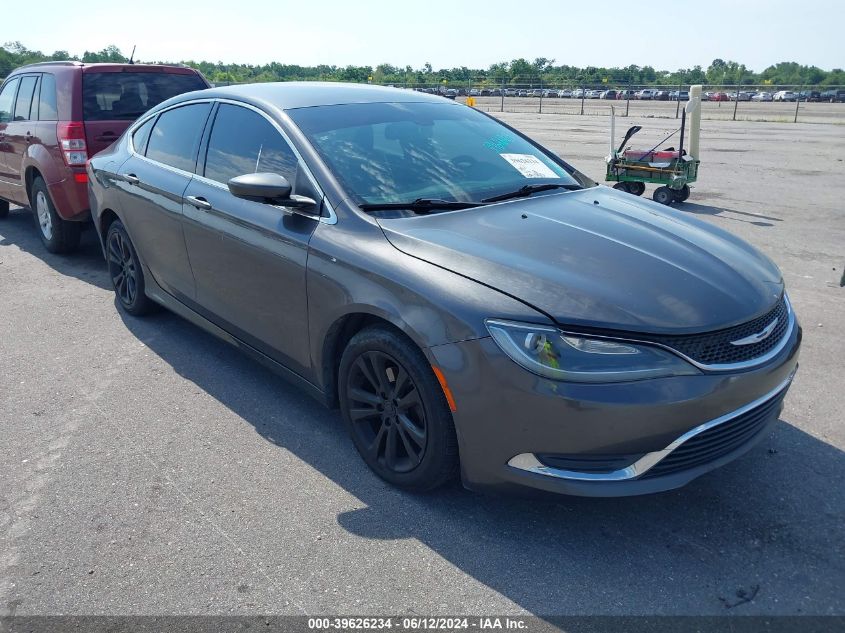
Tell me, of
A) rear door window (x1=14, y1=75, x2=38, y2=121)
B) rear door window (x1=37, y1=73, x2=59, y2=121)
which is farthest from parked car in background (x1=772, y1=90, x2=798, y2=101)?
rear door window (x1=37, y1=73, x2=59, y2=121)

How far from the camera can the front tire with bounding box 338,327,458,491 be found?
9.36 feet

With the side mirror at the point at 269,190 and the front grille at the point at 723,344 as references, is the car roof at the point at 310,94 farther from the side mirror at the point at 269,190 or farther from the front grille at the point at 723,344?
the front grille at the point at 723,344

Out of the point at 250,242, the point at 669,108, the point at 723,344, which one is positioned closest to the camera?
the point at 723,344

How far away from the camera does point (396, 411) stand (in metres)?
3.09

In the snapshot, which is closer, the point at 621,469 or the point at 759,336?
the point at 621,469

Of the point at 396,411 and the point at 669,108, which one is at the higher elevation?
the point at 669,108

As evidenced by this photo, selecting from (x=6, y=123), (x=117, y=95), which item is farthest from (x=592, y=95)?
(x=117, y=95)

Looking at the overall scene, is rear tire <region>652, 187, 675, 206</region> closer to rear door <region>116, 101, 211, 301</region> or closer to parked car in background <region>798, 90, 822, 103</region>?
rear door <region>116, 101, 211, 301</region>

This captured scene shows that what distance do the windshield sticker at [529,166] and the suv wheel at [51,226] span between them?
506cm

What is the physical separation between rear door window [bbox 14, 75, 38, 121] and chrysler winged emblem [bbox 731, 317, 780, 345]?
7308 millimetres

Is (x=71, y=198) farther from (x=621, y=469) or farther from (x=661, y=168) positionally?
(x=661, y=168)

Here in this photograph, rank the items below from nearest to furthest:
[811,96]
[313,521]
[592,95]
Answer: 1. [313,521]
2. [811,96]
3. [592,95]

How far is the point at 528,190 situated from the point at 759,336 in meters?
1.46

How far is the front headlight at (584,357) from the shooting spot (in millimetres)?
2496
